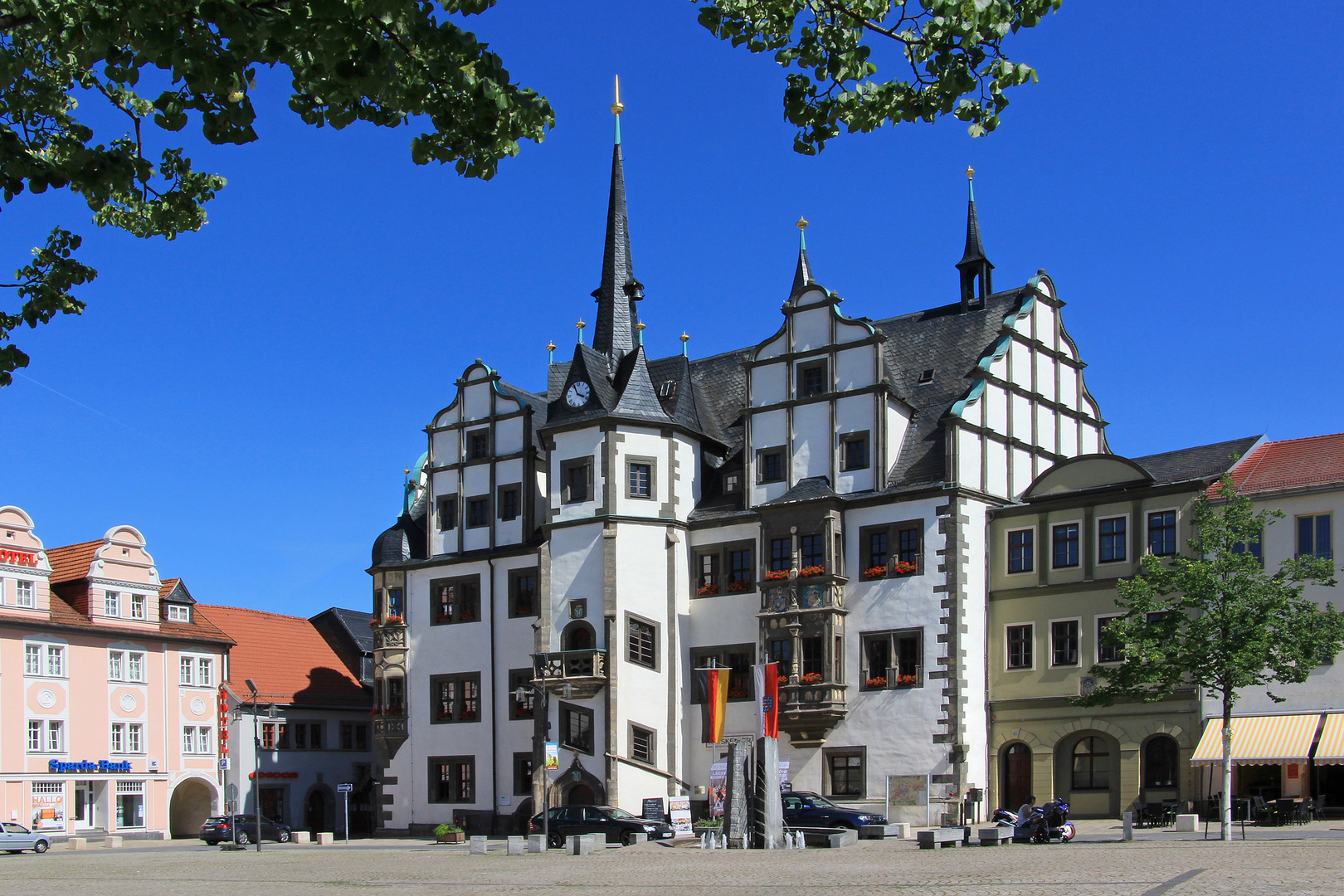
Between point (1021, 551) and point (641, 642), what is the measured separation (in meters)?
11.8

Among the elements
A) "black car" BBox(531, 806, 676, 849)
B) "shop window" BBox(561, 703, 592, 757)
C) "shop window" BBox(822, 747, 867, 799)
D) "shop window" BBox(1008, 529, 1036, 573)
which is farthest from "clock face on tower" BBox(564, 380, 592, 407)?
"shop window" BBox(1008, 529, 1036, 573)

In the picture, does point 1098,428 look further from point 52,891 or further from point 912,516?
point 52,891

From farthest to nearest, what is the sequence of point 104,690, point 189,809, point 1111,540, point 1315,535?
point 189,809, point 104,690, point 1111,540, point 1315,535

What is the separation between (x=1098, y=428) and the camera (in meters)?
51.6

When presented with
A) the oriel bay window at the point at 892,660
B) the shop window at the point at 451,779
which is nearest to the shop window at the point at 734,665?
the oriel bay window at the point at 892,660

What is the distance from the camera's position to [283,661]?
67938mm

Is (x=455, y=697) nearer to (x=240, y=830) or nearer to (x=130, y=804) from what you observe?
(x=240, y=830)

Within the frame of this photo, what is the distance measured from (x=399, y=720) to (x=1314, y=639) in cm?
3080

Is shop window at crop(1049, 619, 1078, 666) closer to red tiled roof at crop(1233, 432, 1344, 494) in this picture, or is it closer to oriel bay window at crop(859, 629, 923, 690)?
oriel bay window at crop(859, 629, 923, 690)

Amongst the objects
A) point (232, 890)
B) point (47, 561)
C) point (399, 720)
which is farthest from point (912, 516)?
point (47, 561)

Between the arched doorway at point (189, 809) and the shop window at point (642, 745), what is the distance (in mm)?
24715

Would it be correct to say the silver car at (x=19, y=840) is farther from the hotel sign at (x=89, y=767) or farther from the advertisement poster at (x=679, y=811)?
the advertisement poster at (x=679, y=811)

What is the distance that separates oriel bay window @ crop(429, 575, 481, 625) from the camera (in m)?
52.0

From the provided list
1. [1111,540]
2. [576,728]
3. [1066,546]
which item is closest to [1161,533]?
[1111,540]
